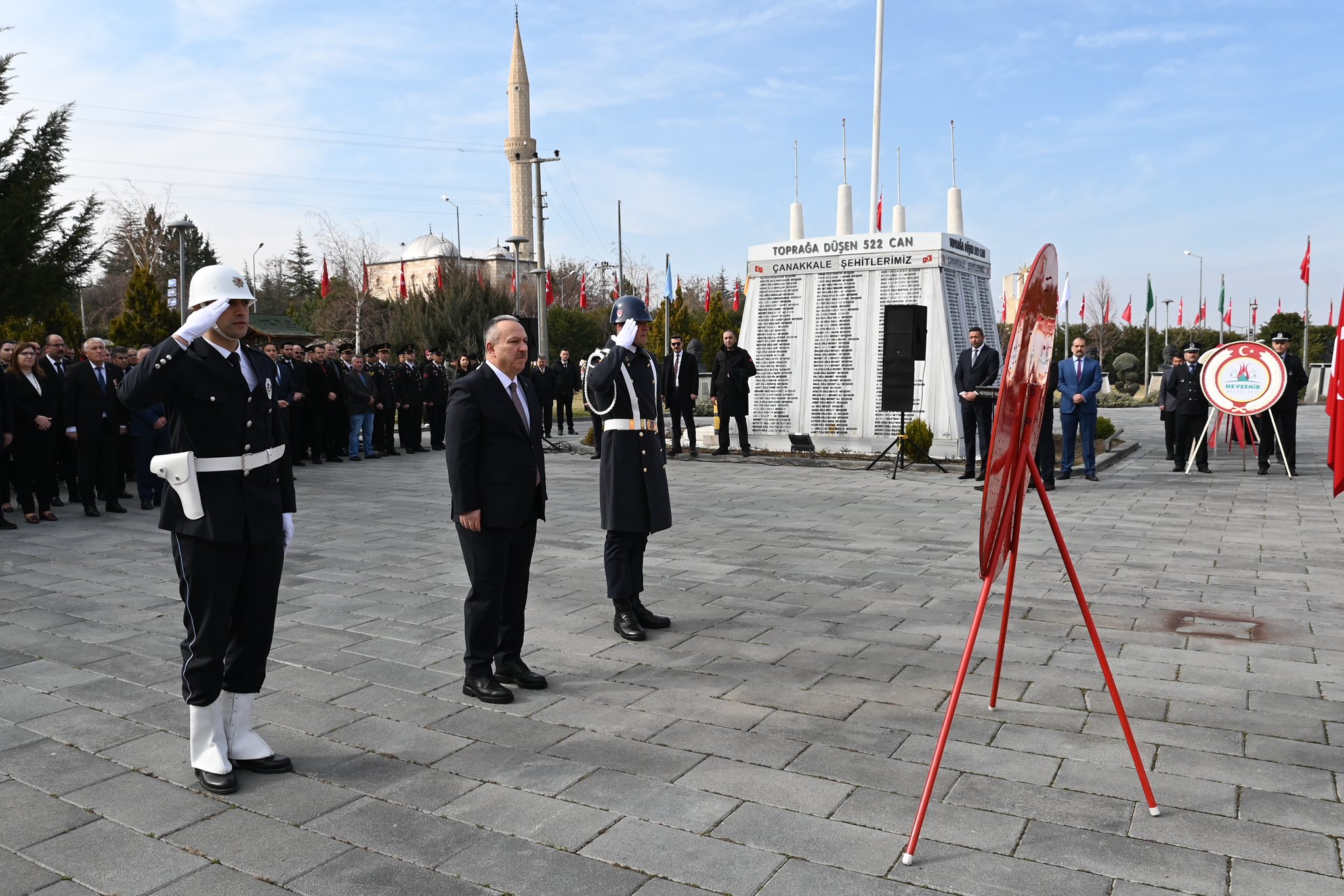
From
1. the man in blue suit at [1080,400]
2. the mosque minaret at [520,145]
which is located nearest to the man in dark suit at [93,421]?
the man in blue suit at [1080,400]

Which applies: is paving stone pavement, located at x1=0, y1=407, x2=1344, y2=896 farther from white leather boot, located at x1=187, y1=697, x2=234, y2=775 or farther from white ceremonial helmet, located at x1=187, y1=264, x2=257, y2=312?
white ceremonial helmet, located at x1=187, y1=264, x2=257, y2=312

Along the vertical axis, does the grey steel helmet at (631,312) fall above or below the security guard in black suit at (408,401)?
above

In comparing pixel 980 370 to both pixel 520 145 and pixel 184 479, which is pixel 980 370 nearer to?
pixel 184 479

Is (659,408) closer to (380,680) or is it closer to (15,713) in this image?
(380,680)

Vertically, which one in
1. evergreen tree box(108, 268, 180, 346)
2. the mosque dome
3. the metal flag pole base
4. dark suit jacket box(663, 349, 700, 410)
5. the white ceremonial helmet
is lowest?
the metal flag pole base

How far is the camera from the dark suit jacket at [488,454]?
15.0ft

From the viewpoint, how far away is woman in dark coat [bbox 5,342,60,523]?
10.3 m

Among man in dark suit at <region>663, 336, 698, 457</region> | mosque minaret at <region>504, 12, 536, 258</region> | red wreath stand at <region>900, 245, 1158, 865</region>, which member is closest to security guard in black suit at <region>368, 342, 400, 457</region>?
man in dark suit at <region>663, 336, 698, 457</region>

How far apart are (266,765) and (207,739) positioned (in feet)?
0.78

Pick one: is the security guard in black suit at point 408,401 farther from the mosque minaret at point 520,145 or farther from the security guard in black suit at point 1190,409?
the mosque minaret at point 520,145

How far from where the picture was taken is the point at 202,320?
144 inches

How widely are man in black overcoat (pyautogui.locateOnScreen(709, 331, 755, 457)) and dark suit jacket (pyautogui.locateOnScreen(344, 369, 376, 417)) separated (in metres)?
6.21

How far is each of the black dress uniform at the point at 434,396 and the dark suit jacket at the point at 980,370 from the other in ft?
36.1

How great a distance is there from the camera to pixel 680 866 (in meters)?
3.05
